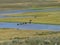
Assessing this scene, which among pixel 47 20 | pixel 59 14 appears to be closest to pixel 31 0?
pixel 59 14

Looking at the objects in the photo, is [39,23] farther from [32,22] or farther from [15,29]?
[15,29]

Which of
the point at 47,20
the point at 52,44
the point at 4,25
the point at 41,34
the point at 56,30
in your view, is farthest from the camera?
the point at 47,20

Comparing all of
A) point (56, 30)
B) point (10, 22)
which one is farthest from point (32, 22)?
point (56, 30)

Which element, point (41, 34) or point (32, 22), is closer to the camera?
point (41, 34)

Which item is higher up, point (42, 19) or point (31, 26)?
point (31, 26)

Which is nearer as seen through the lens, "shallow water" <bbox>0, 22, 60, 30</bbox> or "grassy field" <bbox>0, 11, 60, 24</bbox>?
"shallow water" <bbox>0, 22, 60, 30</bbox>

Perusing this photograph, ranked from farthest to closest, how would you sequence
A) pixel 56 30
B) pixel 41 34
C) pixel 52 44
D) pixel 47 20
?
pixel 47 20 < pixel 56 30 < pixel 41 34 < pixel 52 44

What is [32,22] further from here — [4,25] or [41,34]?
[41,34]

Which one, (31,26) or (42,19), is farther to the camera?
(42,19)

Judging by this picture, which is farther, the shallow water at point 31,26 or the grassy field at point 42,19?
the grassy field at point 42,19
